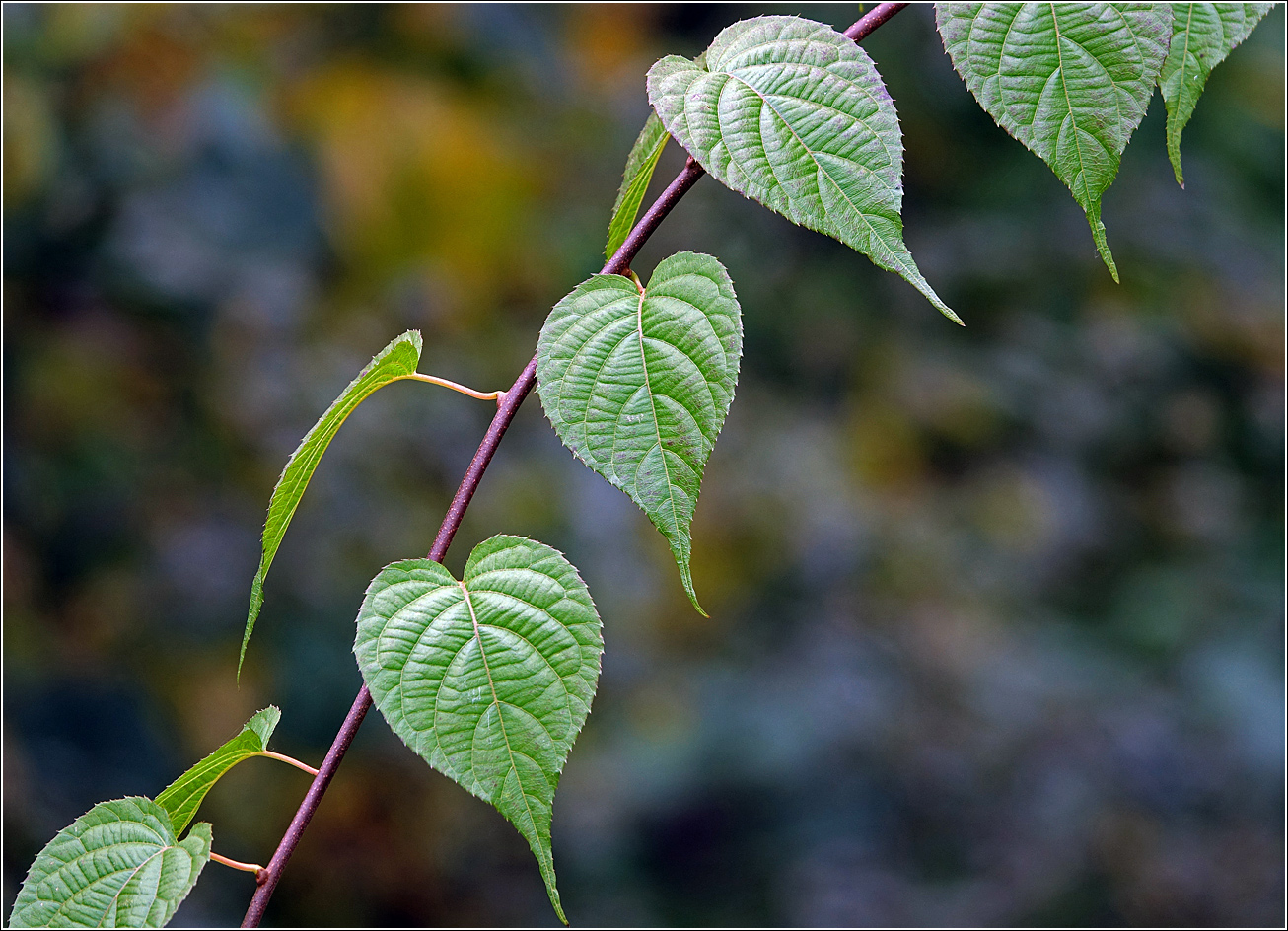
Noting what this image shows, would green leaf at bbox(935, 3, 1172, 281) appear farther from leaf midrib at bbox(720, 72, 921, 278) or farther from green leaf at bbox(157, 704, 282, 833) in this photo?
green leaf at bbox(157, 704, 282, 833)

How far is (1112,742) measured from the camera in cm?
187

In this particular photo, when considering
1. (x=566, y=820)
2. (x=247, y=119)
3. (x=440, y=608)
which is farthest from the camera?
(x=566, y=820)

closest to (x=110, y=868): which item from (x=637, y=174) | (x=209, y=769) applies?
(x=209, y=769)

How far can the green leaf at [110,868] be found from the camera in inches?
14.1

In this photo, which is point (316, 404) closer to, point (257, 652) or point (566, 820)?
point (257, 652)

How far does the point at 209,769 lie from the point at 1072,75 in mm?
379

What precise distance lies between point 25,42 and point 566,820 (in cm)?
146

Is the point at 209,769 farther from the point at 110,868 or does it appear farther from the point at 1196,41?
the point at 1196,41

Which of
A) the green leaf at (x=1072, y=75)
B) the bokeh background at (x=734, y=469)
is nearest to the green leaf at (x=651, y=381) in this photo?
the green leaf at (x=1072, y=75)

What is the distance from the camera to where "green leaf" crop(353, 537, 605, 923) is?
0.32 metres

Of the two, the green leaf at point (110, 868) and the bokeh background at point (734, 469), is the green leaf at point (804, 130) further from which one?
the bokeh background at point (734, 469)

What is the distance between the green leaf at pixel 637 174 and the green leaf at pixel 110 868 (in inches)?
10.6

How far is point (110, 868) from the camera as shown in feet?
1.21

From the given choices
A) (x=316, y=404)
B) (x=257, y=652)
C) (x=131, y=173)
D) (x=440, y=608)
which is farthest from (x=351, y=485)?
(x=440, y=608)
